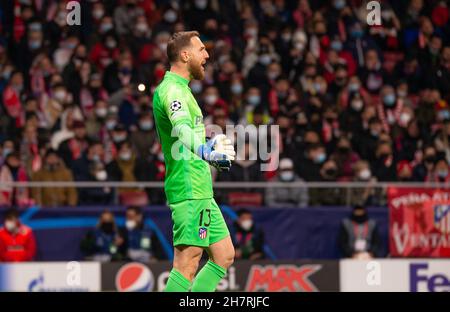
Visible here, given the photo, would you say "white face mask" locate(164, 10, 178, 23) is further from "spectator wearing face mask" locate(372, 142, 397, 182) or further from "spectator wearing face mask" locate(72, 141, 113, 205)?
"spectator wearing face mask" locate(372, 142, 397, 182)

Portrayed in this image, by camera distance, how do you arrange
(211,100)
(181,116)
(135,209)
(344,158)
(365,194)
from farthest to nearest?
(211,100), (344,158), (365,194), (135,209), (181,116)

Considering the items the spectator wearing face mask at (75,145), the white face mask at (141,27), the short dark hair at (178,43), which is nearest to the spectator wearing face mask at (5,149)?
the spectator wearing face mask at (75,145)

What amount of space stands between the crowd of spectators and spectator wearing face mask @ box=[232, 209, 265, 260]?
72 centimetres

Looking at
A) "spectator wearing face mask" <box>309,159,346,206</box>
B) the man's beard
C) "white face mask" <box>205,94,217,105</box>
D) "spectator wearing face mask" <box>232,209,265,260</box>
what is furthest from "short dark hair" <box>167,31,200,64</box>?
"white face mask" <box>205,94,217,105</box>

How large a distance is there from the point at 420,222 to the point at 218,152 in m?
8.72

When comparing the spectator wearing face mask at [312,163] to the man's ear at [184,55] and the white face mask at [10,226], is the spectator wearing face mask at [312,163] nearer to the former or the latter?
the white face mask at [10,226]

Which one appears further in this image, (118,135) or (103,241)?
(118,135)

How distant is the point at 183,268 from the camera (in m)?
7.87

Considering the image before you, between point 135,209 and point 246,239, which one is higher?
point 135,209

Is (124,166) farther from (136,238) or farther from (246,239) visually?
(246,239)

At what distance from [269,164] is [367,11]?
5.08m

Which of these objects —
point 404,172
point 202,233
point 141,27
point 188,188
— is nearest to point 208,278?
point 202,233

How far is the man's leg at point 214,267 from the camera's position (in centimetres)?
794

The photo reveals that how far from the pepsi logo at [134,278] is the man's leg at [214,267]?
21.7 ft
